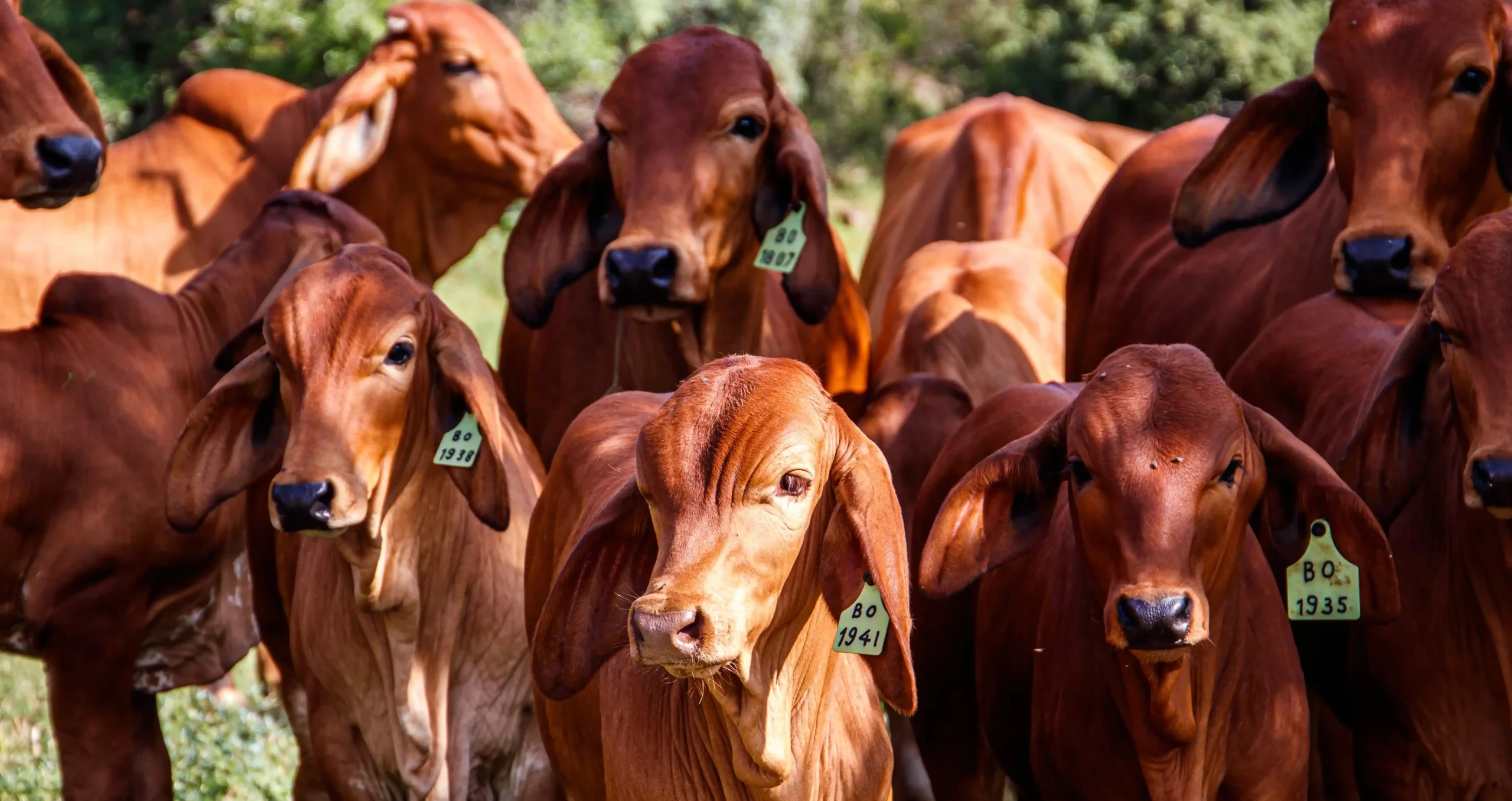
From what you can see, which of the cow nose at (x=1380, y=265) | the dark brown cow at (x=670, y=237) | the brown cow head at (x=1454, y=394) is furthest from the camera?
the dark brown cow at (x=670, y=237)

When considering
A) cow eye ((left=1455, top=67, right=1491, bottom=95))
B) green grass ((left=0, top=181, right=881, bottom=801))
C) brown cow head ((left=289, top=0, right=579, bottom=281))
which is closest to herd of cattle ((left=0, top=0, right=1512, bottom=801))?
cow eye ((left=1455, top=67, right=1491, bottom=95))

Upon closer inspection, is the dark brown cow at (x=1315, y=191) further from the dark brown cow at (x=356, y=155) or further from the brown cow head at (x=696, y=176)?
the dark brown cow at (x=356, y=155)

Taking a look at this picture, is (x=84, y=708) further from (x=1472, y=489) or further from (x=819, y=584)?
(x=1472, y=489)

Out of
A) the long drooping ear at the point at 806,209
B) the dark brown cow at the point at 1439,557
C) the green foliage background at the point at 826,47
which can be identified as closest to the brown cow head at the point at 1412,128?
the dark brown cow at the point at 1439,557

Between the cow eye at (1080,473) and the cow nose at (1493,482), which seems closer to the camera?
the cow nose at (1493,482)

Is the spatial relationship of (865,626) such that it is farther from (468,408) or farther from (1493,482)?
(468,408)

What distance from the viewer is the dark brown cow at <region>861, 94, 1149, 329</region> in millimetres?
9039

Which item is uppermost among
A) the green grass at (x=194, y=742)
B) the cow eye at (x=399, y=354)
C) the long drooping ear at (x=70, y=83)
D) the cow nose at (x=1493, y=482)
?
the cow nose at (x=1493, y=482)

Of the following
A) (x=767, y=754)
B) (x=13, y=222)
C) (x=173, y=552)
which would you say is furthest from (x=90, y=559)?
(x=767, y=754)

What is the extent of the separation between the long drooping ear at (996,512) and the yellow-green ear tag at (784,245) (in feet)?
5.55

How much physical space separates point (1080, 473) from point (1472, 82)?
198cm

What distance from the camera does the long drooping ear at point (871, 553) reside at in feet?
13.4

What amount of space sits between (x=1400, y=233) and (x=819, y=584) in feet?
7.39

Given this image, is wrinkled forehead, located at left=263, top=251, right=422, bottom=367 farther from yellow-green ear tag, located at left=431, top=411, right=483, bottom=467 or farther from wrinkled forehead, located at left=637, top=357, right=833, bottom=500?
wrinkled forehead, located at left=637, top=357, right=833, bottom=500
